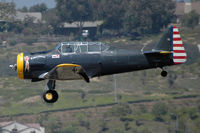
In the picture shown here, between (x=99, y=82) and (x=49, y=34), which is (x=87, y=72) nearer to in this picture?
(x=99, y=82)

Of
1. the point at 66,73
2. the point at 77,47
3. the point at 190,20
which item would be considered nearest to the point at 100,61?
the point at 77,47

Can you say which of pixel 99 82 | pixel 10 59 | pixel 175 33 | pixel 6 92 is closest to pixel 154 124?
pixel 99 82

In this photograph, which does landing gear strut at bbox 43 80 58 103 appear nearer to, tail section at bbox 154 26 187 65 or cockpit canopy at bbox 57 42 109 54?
cockpit canopy at bbox 57 42 109 54

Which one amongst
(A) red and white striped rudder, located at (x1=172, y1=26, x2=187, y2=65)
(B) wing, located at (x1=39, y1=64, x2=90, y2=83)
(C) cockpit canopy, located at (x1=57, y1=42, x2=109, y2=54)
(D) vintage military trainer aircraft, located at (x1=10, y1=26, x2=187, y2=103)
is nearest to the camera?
(B) wing, located at (x1=39, y1=64, x2=90, y2=83)

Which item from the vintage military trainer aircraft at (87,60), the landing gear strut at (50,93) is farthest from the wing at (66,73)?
the landing gear strut at (50,93)

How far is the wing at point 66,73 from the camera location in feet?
79.9

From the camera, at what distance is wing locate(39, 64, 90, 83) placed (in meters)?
24.3

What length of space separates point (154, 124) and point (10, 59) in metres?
45.2

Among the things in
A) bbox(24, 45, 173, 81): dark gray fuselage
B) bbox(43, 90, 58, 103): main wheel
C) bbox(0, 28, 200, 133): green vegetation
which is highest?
bbox(24, 45, 173, 81): dark gray fuselage

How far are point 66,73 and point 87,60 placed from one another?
4.06 feet

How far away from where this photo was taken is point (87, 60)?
25125 mm

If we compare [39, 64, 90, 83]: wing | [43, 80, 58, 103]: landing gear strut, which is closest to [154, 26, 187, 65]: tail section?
[39, 64, 90, 83]: wing

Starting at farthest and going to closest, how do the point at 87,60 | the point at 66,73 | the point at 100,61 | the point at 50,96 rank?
1. the point at 50,96
2. the point at 100,61
3. the point at 87,60
4. the point at 66,73

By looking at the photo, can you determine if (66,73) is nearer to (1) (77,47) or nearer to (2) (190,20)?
(1) (77,47)
